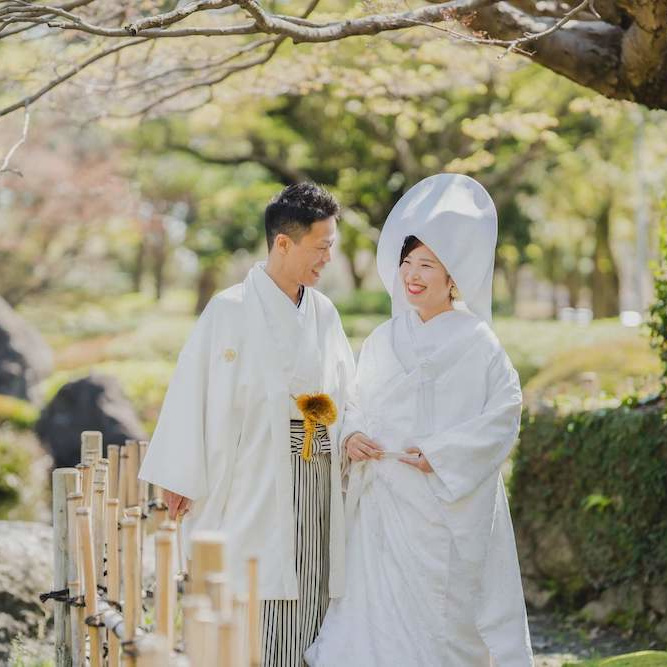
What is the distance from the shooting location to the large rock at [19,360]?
42.1 ft

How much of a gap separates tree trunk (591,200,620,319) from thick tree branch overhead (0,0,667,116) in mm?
20243

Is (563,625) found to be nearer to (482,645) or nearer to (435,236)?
(482,645)

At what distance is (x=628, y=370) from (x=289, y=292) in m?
6.26

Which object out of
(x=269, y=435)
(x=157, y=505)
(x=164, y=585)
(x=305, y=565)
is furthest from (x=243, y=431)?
(x=157, y=505)

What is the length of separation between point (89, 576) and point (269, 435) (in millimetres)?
775

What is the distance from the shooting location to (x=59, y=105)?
5.57 meters

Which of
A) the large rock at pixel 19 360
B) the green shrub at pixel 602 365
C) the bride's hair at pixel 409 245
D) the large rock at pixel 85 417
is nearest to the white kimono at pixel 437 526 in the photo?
the bride's hair at pixel 409 245

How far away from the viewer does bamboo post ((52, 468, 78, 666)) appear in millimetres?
3711

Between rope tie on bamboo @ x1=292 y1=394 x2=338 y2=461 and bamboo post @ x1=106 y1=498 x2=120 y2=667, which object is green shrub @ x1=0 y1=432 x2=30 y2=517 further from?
rope tie on bamboo @ x1=292 y1=394 x2=338 y2=461

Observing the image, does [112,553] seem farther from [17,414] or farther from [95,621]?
[17,414]

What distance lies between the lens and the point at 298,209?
364cm

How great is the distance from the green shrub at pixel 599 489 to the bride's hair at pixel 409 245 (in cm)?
234

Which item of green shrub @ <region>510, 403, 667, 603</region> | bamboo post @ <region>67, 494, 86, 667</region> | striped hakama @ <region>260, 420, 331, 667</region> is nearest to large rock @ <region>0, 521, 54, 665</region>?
bamboo post @ <region>67, 494, 86, 667</region>

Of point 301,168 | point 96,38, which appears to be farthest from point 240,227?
point 96,38
